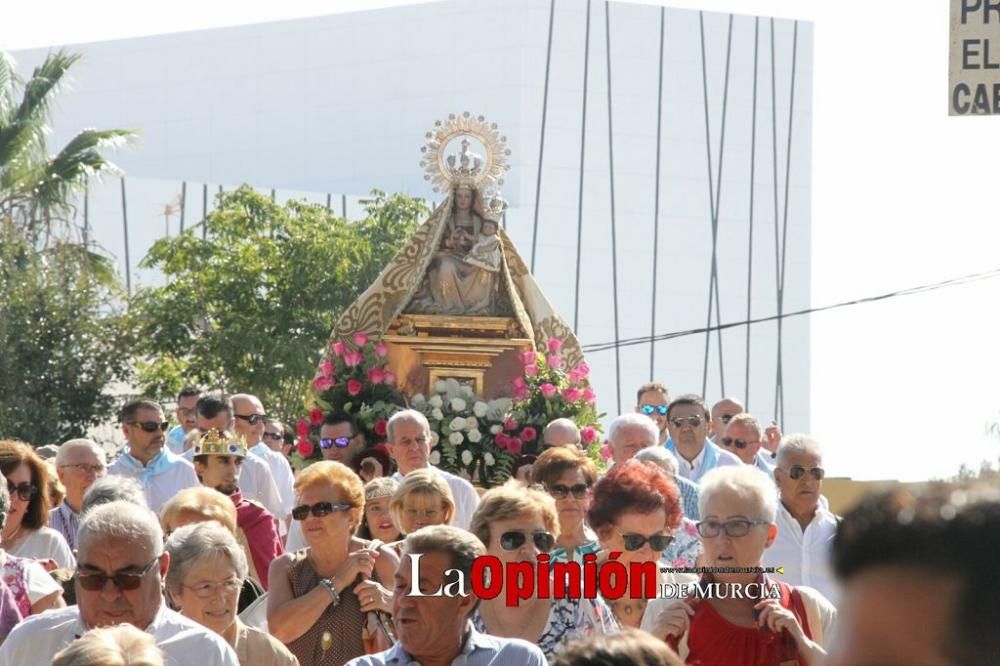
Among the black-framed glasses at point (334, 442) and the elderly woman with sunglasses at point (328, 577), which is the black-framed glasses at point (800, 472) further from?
the black-framed glasses at point (334, 442)

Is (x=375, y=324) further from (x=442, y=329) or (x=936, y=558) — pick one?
(x=936, y=558)

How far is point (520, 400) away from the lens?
12922 mm

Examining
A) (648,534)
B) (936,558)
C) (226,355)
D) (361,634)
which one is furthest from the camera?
(226,355)

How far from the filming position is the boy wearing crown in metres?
8.36

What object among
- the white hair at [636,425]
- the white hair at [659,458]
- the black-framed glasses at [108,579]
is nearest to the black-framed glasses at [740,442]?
A: the white hair at [636,425]

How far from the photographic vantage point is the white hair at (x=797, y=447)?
26.4 ft

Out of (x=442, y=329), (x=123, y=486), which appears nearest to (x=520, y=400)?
(x=442, y=329)

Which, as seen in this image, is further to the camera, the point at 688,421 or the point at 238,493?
the point at 688,421

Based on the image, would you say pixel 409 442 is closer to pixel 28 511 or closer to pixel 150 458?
pixel 150 458

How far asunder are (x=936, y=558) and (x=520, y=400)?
11518mm

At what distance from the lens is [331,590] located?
6.39 m

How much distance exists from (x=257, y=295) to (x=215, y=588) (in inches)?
957

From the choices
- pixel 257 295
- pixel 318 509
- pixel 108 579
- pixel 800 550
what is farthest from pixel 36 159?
pixel 108 579

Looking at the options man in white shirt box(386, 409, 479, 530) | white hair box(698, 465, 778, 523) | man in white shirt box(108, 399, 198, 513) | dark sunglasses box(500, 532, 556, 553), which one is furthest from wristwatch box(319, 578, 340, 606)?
man in white shirt box(108, 399, 198, 513)
